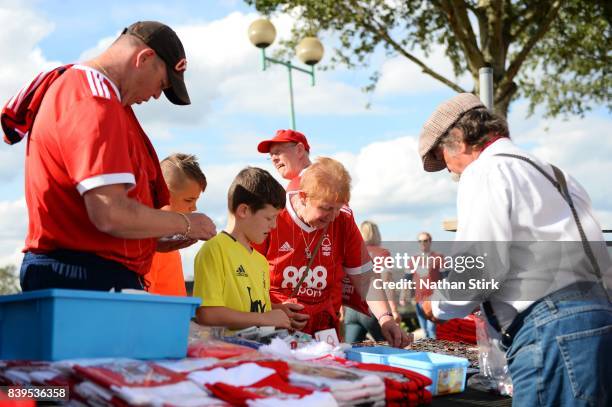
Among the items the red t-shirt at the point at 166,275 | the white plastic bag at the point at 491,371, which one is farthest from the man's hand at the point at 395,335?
the red t-shirt at the point at 166,275

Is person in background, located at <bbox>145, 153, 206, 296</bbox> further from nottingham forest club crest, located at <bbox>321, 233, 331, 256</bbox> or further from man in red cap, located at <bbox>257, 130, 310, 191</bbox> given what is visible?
man in red cap, located at <bbox>257, 130, 310, 191</bbox>

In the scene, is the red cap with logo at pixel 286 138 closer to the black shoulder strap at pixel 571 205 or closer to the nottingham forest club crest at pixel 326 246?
the nottingham forest club crest at pixel 326 246

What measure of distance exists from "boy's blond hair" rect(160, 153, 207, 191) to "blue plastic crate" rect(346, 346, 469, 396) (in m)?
1.09

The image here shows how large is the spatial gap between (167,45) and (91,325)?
33.5 inches

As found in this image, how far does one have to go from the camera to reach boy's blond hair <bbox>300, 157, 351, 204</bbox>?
10.6ft

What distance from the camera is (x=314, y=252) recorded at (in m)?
3.36

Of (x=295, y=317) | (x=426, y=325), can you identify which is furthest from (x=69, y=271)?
(x=426, y=325)

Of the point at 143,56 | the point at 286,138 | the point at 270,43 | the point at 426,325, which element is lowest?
the point at 426,325

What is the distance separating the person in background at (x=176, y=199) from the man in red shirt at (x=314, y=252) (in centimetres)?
39

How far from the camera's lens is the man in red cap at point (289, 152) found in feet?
13.4

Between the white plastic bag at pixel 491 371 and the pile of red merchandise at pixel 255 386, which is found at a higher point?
the pile of red merchandise at pixel 255 386

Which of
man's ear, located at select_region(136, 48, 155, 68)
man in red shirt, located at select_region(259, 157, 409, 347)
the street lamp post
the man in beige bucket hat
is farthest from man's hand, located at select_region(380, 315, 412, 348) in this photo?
the street lamp post

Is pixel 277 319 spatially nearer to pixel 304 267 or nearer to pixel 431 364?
pixel 431 364

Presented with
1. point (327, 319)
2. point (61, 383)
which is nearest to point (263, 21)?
point (327, 319)
